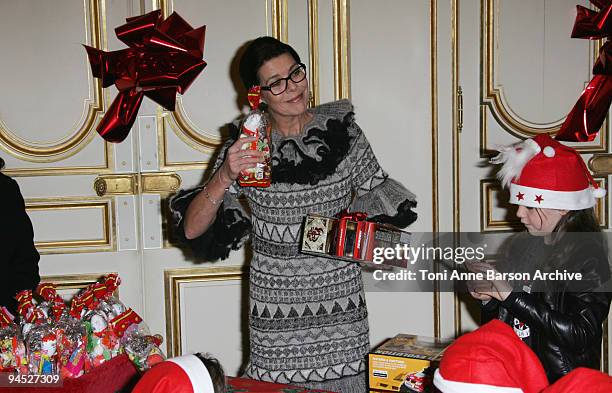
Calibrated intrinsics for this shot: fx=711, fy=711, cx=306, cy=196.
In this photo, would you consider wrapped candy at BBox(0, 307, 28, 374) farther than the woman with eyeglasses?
No

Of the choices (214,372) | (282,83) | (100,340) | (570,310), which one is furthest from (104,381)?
(570,310)

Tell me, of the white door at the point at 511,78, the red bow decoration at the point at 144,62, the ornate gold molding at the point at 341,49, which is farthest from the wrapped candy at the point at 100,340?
the white door at the point at 511,78

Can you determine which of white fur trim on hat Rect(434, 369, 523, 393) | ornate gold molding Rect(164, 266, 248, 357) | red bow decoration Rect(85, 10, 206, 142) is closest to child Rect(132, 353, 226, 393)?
white fur trim on hat Rect(434, 369, 523, 393)

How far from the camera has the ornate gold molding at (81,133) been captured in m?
2.79

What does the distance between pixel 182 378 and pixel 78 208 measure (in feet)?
6.79

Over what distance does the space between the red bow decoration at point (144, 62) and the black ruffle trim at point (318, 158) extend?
1.14 ft

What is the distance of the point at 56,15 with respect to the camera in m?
2.79

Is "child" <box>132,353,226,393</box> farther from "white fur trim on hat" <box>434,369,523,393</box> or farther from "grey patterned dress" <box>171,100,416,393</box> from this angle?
Answer: "grey patterned dress" <box>171,100,416,393</box>

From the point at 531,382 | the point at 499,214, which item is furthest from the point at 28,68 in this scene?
the point at 531,382

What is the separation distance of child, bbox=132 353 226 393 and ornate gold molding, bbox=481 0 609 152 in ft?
7.10

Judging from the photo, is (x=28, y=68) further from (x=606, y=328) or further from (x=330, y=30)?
(x=606, y=328)

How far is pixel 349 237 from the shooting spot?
5.78ft

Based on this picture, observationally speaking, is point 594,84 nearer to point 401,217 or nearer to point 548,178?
point 548,178

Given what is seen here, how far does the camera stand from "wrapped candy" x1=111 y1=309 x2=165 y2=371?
1.35m
